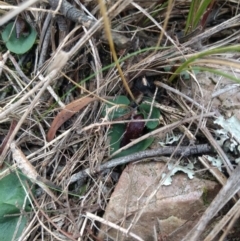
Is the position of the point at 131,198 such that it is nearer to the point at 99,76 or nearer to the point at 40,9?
the point at 99,76

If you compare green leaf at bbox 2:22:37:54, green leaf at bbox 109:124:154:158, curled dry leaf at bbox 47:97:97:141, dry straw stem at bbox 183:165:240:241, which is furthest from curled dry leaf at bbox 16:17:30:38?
dry straw stem at bbox 183:165:240:241

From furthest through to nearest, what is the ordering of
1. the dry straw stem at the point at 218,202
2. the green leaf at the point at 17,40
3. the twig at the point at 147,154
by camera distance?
1. the green leaf at the point at 17,40
2. the twig at the point at 147,154
3. the dry straw stem at the point at 218,202

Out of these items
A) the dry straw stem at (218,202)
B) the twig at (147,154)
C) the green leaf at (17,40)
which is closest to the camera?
the dry straw stem at (218,202)

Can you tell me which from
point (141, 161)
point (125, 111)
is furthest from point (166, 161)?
point (125, 111)

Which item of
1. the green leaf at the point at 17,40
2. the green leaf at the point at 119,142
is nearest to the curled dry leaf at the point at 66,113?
the green leaf at the point at 119,142

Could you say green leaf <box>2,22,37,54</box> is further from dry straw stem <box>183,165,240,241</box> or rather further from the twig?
dry straw stem <box>183,165,240,241</box>

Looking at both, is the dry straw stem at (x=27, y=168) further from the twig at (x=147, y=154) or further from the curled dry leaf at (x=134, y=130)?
the curled dry leaf at (x=134, y=130)

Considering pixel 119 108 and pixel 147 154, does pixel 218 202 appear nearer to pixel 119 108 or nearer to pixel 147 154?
pixel 147 154

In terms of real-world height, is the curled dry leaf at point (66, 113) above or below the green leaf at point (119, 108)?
above

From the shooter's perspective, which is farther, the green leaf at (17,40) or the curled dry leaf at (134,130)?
the green leaf at (17,40)
